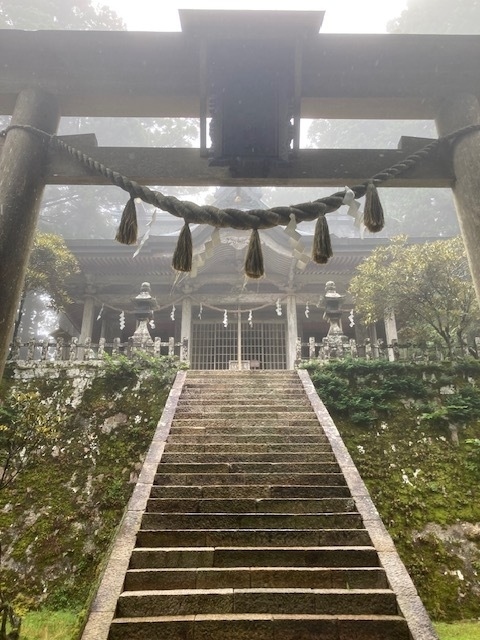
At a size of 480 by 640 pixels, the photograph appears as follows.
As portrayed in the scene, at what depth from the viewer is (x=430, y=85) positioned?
4156 mm

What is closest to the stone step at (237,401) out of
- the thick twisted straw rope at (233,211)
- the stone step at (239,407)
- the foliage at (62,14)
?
the stone step at (239,407)

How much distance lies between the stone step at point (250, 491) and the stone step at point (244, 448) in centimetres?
93

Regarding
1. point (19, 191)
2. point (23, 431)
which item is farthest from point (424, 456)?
point (19, 191)

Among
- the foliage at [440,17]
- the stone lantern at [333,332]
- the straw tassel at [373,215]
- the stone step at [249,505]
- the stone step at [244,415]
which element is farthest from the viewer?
the foliage at [440,17]

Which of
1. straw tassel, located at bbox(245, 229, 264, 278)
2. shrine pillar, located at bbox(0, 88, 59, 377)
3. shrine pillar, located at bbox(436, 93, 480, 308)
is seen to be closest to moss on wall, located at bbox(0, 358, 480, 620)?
shrine pillar, located at bbox(0, 88, 59, 377)

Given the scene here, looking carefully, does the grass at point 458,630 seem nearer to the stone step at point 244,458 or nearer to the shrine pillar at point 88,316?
the stone step at point 244,458

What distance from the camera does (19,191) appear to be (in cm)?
355

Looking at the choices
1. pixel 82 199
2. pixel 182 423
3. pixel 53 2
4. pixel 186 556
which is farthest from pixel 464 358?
pixel 53 2

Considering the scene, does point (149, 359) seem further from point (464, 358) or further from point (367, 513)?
point (464, 358)

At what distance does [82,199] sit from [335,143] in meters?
17.8

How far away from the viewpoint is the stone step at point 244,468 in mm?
5480

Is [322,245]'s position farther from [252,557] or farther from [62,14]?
[62,14]

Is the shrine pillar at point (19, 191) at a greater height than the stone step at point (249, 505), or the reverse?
the shrine pillar at point (19, 191)

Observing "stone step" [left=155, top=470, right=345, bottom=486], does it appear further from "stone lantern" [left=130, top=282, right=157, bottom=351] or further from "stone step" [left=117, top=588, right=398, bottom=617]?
"stone lantern" [left=130, top=282, right=157, bottom=351]
